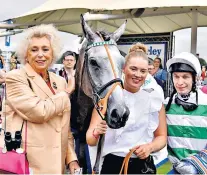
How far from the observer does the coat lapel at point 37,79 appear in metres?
2.43

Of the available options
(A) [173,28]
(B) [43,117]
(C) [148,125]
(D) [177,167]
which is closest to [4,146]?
(B) [43,117]

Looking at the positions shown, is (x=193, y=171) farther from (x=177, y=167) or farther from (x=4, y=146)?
(x=4, y=146)

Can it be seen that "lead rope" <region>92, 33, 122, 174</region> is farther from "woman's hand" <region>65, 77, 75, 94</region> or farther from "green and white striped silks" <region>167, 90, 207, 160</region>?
"green and white striped silks" <region>167, 90, 207, 160</region>

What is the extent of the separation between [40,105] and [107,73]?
0.53 m

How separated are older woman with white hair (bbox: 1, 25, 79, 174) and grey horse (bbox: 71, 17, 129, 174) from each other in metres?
0.24

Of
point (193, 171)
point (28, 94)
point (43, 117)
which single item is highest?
point (28, 94)

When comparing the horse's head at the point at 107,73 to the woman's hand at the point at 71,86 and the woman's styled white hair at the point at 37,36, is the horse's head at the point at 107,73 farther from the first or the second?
the woman's styled white hair at the point at 37,36

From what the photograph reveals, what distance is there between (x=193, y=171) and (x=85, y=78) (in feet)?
3.46

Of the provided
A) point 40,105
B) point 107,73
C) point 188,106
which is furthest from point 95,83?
point 188,106

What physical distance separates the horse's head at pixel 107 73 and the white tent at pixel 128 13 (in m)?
4.78

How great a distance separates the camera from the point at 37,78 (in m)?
2.45

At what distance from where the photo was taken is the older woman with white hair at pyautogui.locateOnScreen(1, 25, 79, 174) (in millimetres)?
2305

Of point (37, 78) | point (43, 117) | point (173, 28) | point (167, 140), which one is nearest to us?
point (43, 117)

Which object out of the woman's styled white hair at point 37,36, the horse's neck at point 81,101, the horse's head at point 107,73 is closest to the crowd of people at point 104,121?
the woman's styled white hair at point 37,36
